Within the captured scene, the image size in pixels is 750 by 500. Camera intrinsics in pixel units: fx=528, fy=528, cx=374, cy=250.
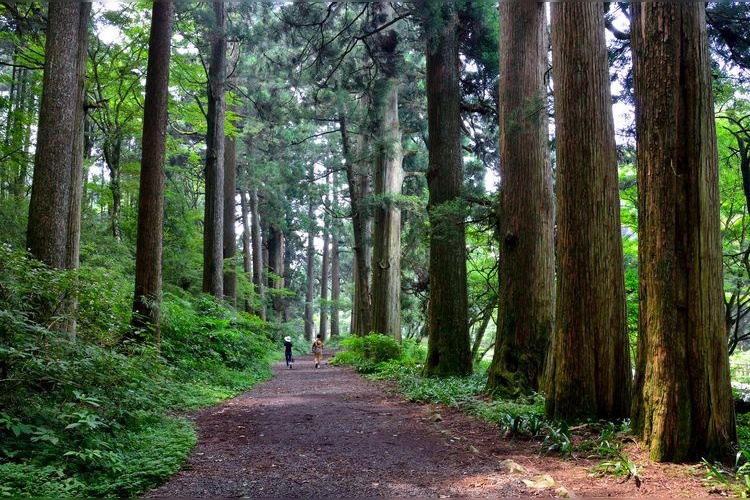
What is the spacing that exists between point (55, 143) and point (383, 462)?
664cm

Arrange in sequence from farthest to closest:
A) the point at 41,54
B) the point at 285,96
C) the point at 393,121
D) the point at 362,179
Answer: the point at 362,179, the point at 285,96, the point at 393,121, the point at 41,54

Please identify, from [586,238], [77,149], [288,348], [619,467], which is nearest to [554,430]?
[619,467]

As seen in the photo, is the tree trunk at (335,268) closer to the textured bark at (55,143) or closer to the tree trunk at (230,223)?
the tree trunk at (230,223)

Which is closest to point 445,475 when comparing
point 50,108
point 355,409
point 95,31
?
point 355,409

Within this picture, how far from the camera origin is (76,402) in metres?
5.31

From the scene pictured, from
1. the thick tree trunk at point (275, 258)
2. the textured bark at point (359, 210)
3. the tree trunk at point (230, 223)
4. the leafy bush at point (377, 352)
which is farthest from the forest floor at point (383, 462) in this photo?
the thick tree trunk at point (275, 258)

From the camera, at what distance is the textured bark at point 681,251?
173 inches

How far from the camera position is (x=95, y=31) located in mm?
13789

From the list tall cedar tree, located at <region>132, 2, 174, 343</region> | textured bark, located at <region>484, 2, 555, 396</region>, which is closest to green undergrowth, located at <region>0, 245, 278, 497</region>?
tall cedar tree, located at <region>132, 2, 174, 343</region>

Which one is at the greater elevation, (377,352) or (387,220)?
(387,220)

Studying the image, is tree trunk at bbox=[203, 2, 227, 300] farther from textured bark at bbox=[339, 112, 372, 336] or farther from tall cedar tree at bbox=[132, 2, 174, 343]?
tall cedar tree at bbox=[132, 2, 174, 343]

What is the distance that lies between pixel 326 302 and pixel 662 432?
103 feet

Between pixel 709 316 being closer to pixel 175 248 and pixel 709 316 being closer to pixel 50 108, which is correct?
pixel 50 108

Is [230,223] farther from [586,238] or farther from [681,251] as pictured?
[681,251]
